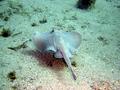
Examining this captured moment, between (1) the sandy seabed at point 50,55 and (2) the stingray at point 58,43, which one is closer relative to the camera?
(1) the sandy seabed at point 50,55

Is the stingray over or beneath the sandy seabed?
over

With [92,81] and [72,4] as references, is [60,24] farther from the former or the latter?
[92,81]

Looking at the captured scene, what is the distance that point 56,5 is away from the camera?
23.3ft

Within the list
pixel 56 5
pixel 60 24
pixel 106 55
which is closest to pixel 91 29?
pixel 60 24

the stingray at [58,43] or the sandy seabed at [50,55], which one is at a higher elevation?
the stingray at [58,43]

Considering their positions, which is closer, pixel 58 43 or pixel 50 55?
pixel 58 43

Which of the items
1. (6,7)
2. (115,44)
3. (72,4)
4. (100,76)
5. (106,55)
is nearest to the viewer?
(100,76)

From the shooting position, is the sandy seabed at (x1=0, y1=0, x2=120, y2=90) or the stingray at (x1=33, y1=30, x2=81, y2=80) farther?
the stingray at (x1=33, y1=30, x2=81, y2=80)

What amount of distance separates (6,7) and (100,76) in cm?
397

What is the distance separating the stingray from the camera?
4.12 m

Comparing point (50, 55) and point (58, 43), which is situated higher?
point (58, 43)

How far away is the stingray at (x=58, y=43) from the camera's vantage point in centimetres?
412

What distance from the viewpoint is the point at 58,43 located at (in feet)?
14.1

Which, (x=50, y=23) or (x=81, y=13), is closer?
(x=50, y=23)
